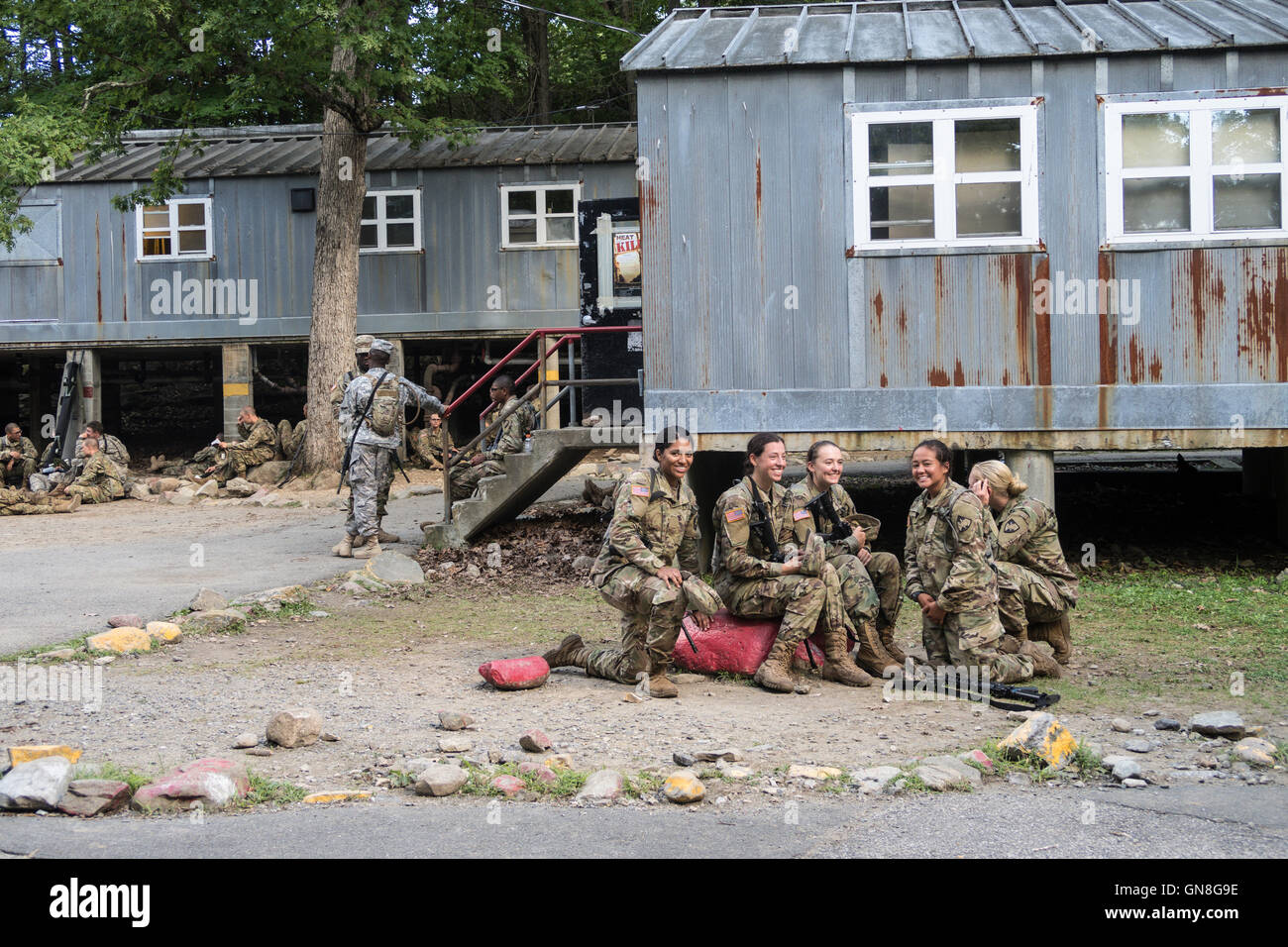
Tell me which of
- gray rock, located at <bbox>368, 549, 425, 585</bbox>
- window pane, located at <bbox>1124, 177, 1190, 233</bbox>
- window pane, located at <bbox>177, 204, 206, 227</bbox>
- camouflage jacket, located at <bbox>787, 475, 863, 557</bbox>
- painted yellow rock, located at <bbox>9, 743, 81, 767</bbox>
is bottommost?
painted yellow rock, located at <bbox>9, 743, 81, 767</bbox>

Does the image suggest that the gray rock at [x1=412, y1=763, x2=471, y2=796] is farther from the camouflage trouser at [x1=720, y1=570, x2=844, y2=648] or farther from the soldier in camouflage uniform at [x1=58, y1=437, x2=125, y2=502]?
the soldier in camouflage uniform at [x1=58, y1=437, x2=125, y2=502]

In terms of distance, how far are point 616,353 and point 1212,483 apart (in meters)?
8.32

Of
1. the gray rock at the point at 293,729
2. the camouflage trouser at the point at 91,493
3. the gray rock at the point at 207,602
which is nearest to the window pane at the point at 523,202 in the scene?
the camouflage trouser at the point at 91,493

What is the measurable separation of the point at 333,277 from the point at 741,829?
54.3ft

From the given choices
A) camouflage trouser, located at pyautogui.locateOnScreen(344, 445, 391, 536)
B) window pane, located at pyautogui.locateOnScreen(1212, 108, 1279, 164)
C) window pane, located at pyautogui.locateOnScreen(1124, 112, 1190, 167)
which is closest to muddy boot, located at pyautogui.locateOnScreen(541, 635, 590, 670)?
camouflage trouser, located at pyautogui.locateOnScreen(344, 445, 391, 536)

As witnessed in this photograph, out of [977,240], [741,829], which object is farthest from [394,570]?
[741,829]

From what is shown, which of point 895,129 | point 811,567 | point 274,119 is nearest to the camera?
point 811,567

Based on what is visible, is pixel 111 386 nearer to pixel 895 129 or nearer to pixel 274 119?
pixel 274 119

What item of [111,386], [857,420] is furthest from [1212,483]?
[111,386]

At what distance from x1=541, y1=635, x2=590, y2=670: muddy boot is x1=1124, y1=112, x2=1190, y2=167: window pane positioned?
6611 mm

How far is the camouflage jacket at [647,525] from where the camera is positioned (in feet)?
24.4

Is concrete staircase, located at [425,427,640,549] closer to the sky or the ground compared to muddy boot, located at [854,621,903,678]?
closer to the sky

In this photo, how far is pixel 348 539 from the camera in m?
13.0

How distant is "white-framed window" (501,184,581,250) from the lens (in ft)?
72.9
